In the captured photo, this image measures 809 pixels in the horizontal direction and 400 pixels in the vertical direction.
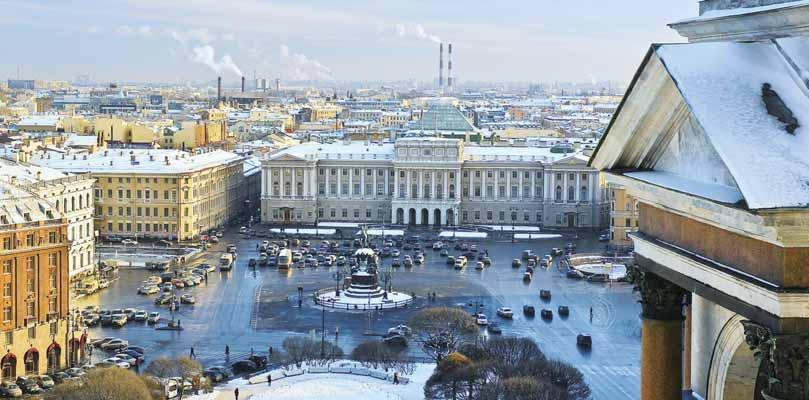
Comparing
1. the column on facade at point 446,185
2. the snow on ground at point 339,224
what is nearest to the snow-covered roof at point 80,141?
the snow on ground at point 339,224

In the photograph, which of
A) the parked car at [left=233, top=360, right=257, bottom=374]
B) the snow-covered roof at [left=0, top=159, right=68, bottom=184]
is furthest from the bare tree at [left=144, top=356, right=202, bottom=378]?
the snow-covered roof at [left=0, top=159, right=68, bottom=184]

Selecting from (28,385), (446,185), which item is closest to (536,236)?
(446,185)

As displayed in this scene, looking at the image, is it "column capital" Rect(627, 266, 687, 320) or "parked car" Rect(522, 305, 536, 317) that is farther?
"parked car" Rect(522, 305, 536, 317)

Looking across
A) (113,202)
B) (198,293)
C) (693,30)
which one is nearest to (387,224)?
(113,202)

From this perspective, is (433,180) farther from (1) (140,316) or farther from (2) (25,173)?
(1) (140,316)

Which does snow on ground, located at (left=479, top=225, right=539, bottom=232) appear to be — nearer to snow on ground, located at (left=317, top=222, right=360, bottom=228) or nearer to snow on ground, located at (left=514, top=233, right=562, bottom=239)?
snow on ground, located at (left=514, top=233, right=562, bottom=239)

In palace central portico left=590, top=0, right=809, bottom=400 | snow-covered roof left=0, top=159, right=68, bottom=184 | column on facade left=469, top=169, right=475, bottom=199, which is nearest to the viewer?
palace central portico left=590, top=0, right=809, bottom=400
